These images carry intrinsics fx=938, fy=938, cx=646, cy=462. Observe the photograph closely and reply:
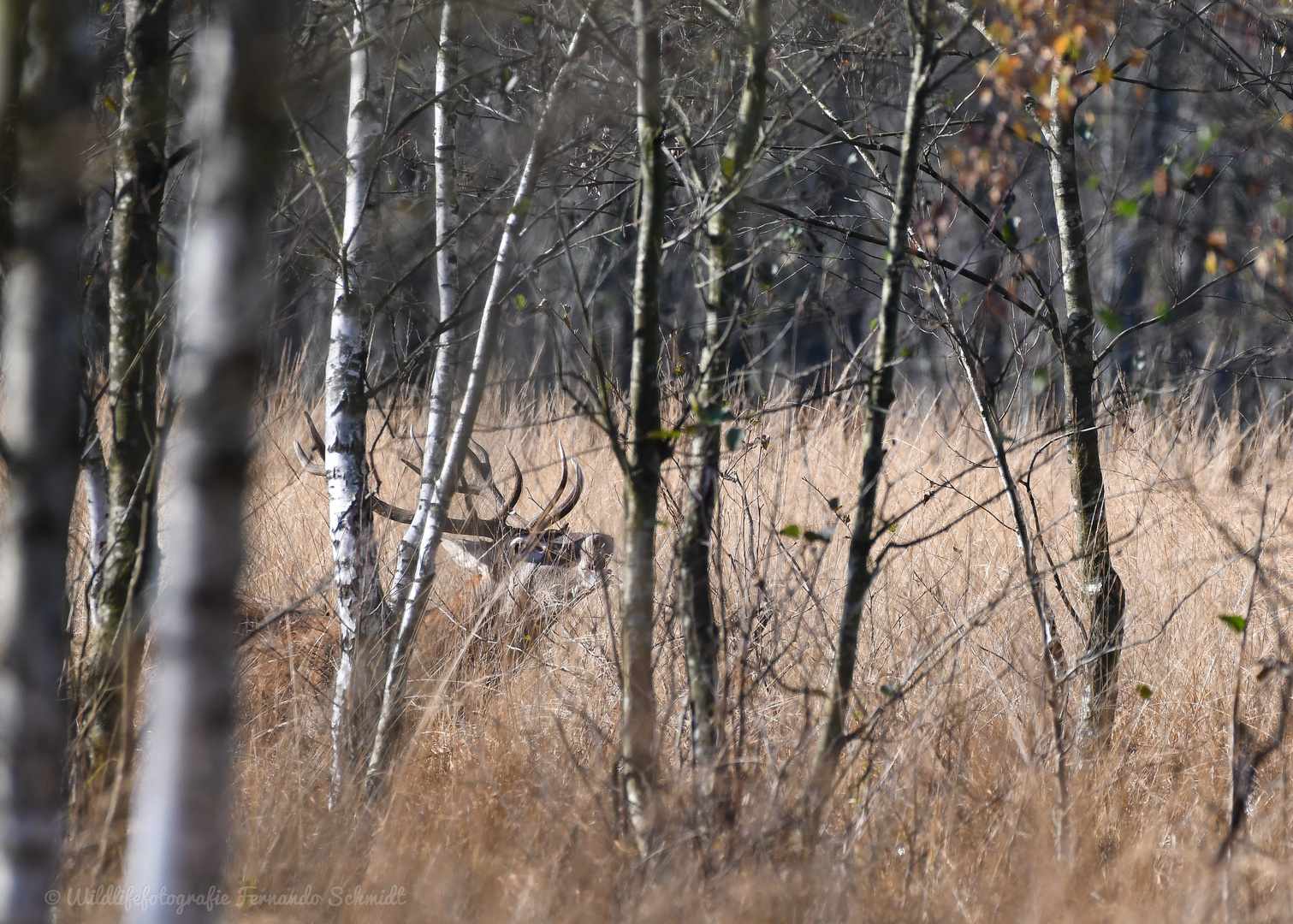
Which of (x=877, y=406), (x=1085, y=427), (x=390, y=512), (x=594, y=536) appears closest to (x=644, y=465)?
(x=877, y=406)

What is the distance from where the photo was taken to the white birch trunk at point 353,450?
8.72 ft

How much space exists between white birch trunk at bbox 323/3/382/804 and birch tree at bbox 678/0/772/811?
1.06 m

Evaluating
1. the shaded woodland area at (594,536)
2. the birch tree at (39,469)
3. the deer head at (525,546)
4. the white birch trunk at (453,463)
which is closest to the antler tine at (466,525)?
the deer head at (525,546)

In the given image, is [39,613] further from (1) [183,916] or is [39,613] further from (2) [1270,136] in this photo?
(2) [1270,136]

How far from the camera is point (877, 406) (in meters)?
1.99

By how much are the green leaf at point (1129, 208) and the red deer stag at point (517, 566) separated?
2234 mm

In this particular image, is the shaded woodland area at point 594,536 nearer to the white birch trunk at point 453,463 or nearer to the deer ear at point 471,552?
the white birch trunk at point 453,463

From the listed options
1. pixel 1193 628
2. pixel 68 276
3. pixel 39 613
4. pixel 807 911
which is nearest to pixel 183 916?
pixel 39 613

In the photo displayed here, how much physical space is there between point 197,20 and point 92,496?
1.23 meters

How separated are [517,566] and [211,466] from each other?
2.74m

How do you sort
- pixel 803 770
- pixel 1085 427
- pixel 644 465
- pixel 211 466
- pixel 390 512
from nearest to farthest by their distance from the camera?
pixel 211 466
pixel 644 465
pixel 803 770
pixel 1085 427
pixel 390 512

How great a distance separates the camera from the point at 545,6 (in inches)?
97.0

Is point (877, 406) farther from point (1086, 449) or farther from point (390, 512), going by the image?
point (390, 512)

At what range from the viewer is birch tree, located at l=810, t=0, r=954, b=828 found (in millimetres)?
1978
